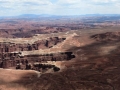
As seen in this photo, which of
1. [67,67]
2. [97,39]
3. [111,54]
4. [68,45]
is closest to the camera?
[67,67]

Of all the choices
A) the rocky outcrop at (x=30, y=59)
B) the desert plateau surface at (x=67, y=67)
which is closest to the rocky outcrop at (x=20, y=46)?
the desert plateau surface at (x=67, y=67)

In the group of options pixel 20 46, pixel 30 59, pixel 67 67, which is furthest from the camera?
pixel 20 46

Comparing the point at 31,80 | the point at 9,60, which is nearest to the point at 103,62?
the point at 31,80

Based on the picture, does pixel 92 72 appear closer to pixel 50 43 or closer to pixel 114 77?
pixel 114 77

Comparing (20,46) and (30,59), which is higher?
(30,59)

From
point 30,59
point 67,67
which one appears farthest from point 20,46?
point 67,67

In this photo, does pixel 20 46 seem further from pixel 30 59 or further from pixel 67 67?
pixel 67 67

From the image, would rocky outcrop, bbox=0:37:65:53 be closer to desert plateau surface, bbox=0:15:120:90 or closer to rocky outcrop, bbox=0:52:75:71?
desert plateau surface, bbox=0:15:120:90

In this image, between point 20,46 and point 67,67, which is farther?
point 20,46

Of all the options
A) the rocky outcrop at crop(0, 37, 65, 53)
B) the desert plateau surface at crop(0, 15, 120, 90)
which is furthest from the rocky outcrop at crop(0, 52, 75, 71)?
the rocky outcrop at crop(0, 37, 65, 53)

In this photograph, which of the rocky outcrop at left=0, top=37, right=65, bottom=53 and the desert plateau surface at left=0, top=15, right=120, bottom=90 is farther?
the rocky outcrop at left=0, top=37, right=65, bottom=53

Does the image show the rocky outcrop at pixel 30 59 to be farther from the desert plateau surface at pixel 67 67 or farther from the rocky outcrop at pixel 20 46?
the rocky outcrop at pixel 20 46
